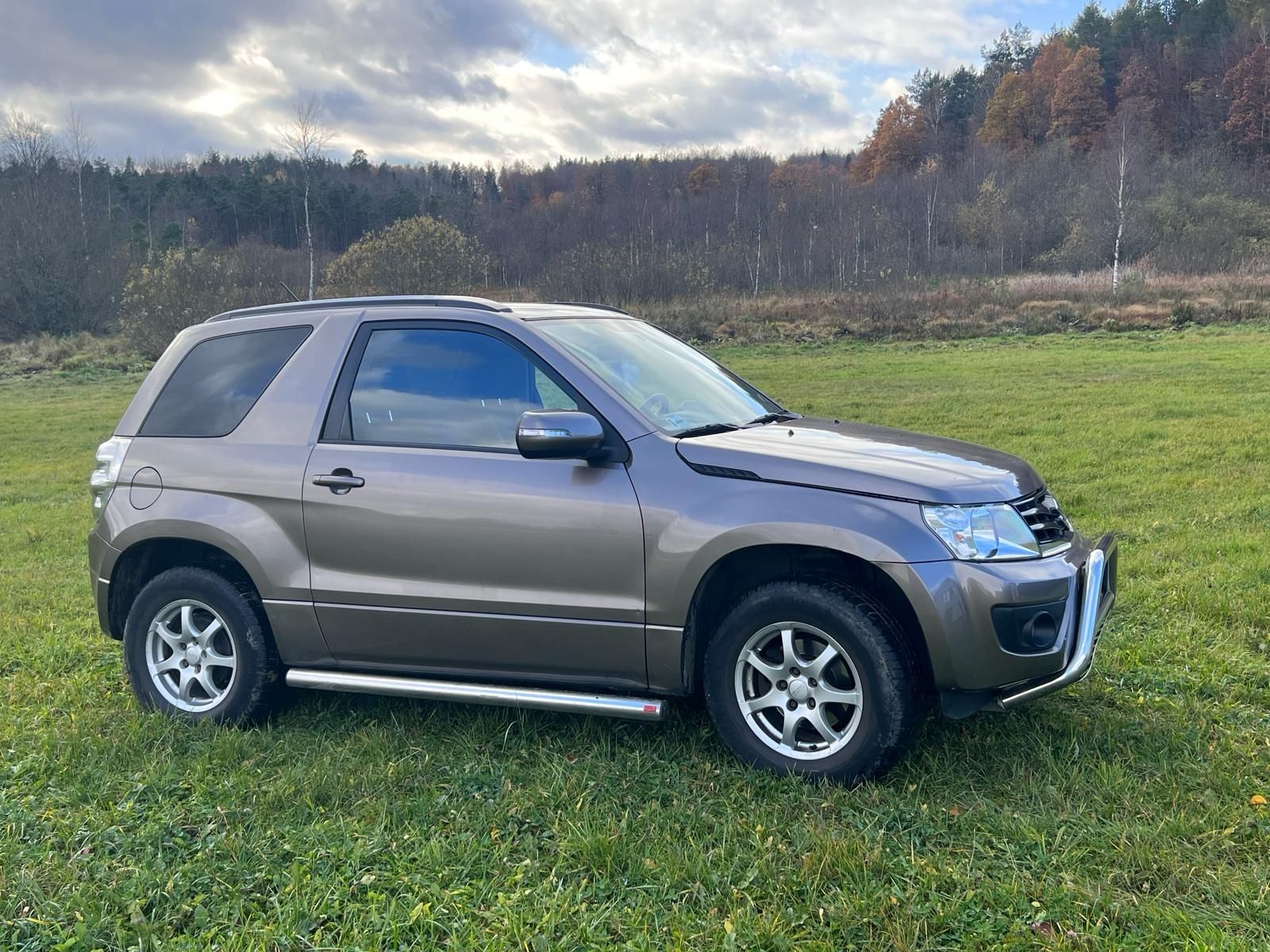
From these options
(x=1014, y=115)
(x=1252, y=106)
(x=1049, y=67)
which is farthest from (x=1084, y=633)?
(x=1049, y=67)

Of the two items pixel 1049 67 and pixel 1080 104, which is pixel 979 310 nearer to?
pixel 1080 104

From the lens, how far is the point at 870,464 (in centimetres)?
346

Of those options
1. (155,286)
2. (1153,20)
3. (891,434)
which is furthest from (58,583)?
(1153,20)

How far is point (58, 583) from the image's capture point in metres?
7.21

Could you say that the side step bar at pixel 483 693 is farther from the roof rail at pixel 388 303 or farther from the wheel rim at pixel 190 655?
the roof rail at pixel 388 303

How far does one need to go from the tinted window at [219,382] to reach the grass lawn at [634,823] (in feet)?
4.39

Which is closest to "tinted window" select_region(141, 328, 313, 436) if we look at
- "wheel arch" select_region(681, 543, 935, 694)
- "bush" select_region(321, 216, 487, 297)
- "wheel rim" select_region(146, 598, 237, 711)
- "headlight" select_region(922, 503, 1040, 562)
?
"wheel rim" select_region(146, 598, 237, 711)

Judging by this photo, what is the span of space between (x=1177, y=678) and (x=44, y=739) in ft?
16.3

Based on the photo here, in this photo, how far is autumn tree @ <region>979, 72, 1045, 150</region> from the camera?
83.1 m

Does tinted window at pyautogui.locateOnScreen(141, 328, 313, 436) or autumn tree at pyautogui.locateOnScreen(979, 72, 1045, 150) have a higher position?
autumn tree at pyautogui.locateOnScreen(979, 72, 1045, 150)

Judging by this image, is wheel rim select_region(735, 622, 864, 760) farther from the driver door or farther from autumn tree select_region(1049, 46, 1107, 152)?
autumn tree select_region(1049, 46, 1107, 152)

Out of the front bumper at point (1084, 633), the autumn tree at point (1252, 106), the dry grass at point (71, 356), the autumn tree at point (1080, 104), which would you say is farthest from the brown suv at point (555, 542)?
the autumn tree at point (1080, 104)

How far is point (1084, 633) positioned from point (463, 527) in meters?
2.31

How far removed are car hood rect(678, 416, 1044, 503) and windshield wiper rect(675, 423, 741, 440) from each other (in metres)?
0.05
